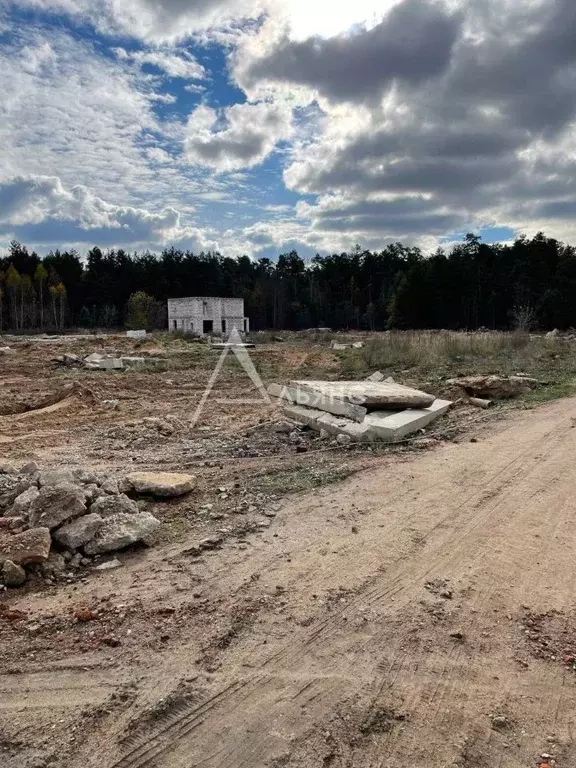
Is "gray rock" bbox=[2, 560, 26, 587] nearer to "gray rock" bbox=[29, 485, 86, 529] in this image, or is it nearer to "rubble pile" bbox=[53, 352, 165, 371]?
"gray rock" bbox=[29, 485, 86, 529]

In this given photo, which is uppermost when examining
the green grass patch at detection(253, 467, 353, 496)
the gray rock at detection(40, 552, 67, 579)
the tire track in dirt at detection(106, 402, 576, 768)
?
the green grass patch at detection(253, 467, 353, 496)

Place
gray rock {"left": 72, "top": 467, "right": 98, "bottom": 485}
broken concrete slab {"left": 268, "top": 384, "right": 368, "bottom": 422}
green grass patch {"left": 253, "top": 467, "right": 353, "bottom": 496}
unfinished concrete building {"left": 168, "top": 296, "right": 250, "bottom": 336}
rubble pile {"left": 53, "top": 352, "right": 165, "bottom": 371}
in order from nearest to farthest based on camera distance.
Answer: gray rock {"left": 72, "top": 467, "right": 98, "bottom": 485} → green grass patch {"left": 253, "top": 467, "right": 353, "bottom": 496} → broken concrete slab {"left": 268, "top": 384, "right": 368, "bottom": 422} → rubble pile {"left": 53, "top": 352, "right": 165, "bottom": 371} → unfinished concrete building {"left": 168, "top": 296, "right": 250, "bottom": 336}

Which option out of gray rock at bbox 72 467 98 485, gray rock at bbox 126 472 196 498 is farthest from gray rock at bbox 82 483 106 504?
gray rock at bbox 126 472 196 498

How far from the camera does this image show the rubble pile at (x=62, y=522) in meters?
3.73

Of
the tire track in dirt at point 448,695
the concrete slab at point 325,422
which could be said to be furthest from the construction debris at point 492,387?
the tire track in dirt at point 448,695

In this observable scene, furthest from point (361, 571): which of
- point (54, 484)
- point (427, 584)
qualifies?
point (54, 484)

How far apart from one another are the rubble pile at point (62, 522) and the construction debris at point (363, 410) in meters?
3.55

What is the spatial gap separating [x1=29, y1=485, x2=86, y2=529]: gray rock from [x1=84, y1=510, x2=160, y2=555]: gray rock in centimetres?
24

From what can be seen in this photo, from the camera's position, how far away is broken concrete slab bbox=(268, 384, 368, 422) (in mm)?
7902

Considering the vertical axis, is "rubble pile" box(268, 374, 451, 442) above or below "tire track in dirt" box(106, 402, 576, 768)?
above

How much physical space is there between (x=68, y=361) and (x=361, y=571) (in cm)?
1613

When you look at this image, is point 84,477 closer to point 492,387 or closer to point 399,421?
point 399,421

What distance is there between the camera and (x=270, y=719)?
246 cm

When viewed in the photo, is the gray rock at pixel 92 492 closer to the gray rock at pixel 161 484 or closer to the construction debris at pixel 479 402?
the gray rock at pixel 161 484
